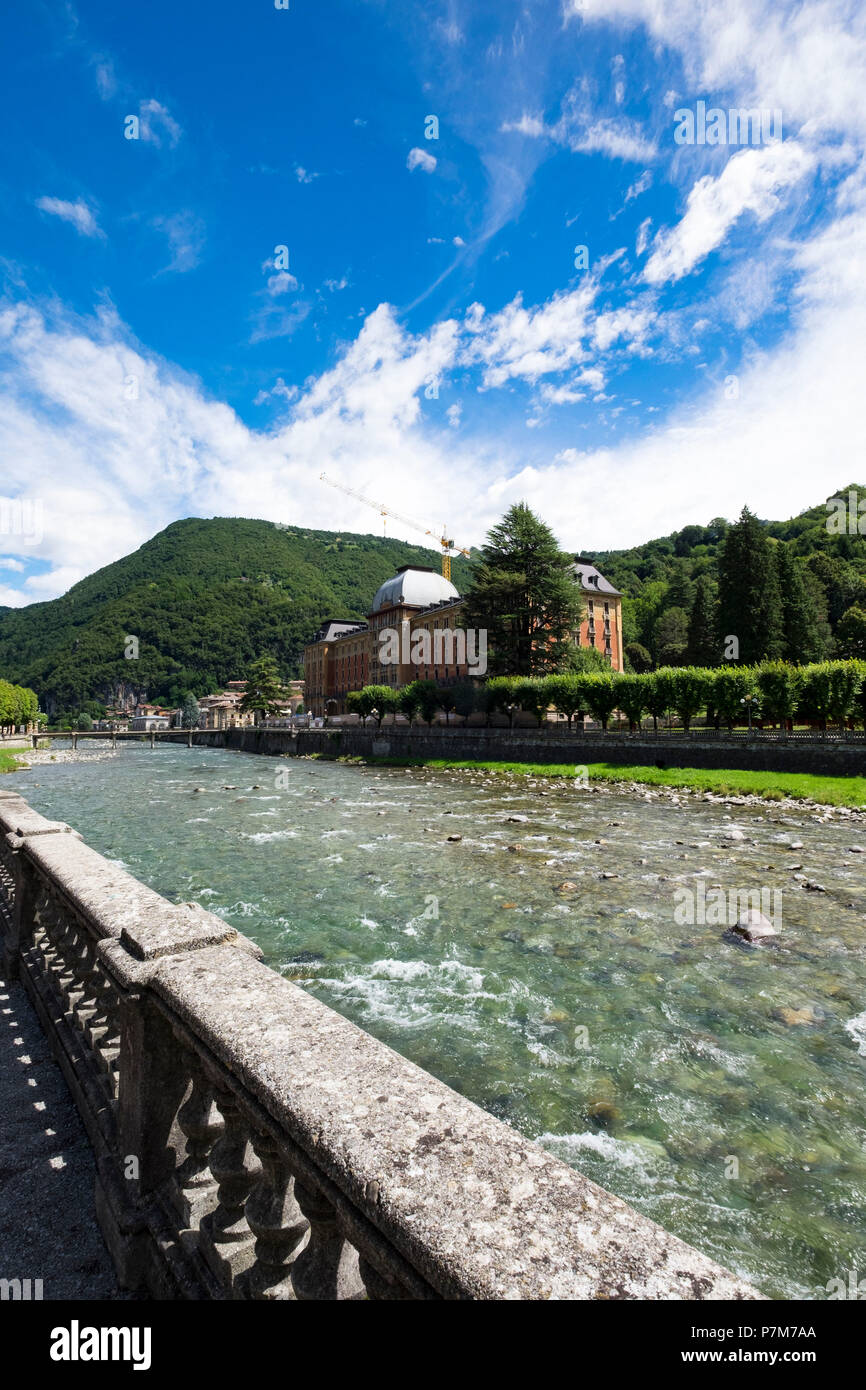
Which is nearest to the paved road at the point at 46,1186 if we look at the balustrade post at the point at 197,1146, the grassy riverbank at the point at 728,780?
the balustrade post at the point at 197,1146

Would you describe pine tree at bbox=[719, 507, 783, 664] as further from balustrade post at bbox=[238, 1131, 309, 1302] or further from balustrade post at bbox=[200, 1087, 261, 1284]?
balustrade post at bbox=[238, 1131, 309, 1302]

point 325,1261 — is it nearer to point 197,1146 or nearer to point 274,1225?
point 274,1225

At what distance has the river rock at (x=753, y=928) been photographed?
9.52m

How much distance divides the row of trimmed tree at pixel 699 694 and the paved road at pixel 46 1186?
42792mm

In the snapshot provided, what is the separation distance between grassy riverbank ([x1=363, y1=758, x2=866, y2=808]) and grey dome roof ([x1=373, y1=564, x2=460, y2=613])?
7973 centimetres

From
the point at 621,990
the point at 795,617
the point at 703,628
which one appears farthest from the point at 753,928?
the point at 703,628

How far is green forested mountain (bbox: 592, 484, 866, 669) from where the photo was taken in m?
67.9

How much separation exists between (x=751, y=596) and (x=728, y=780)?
43.5 meters

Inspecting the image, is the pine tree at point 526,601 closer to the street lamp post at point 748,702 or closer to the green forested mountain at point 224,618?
the street lamp post at point 748,702

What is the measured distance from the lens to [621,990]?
25.8ft

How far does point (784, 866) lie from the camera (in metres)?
14.2

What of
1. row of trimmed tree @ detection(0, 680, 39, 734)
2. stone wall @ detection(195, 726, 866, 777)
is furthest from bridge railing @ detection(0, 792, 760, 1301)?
row of trimmed tree @ detection(0, 680, 39, 734)
